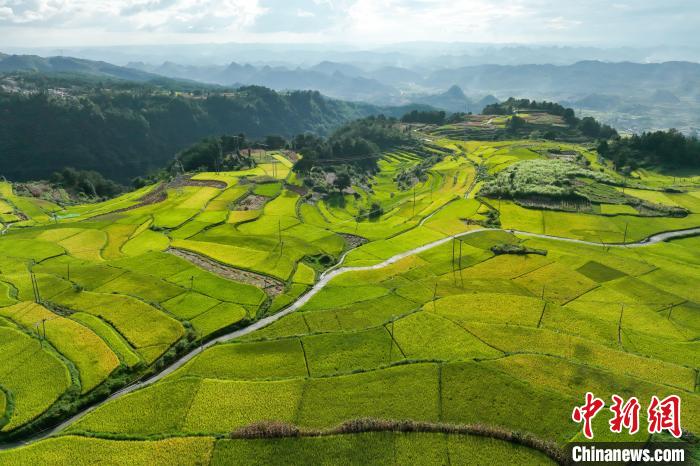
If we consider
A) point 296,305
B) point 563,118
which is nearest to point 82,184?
point 296,305

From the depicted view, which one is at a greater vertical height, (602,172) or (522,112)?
(522,112)

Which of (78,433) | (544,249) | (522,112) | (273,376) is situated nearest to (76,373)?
(78,433)

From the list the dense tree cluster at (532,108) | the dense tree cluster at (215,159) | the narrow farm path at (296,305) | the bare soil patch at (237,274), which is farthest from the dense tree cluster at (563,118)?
the bare soil patch at (237,274)

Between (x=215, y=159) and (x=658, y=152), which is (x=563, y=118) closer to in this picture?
(x=658, y=152)

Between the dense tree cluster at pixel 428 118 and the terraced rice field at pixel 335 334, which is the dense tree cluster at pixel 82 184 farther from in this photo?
the dense tree cluster at pixel 428 118

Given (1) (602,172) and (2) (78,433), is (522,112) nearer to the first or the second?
(1) (602,172)
